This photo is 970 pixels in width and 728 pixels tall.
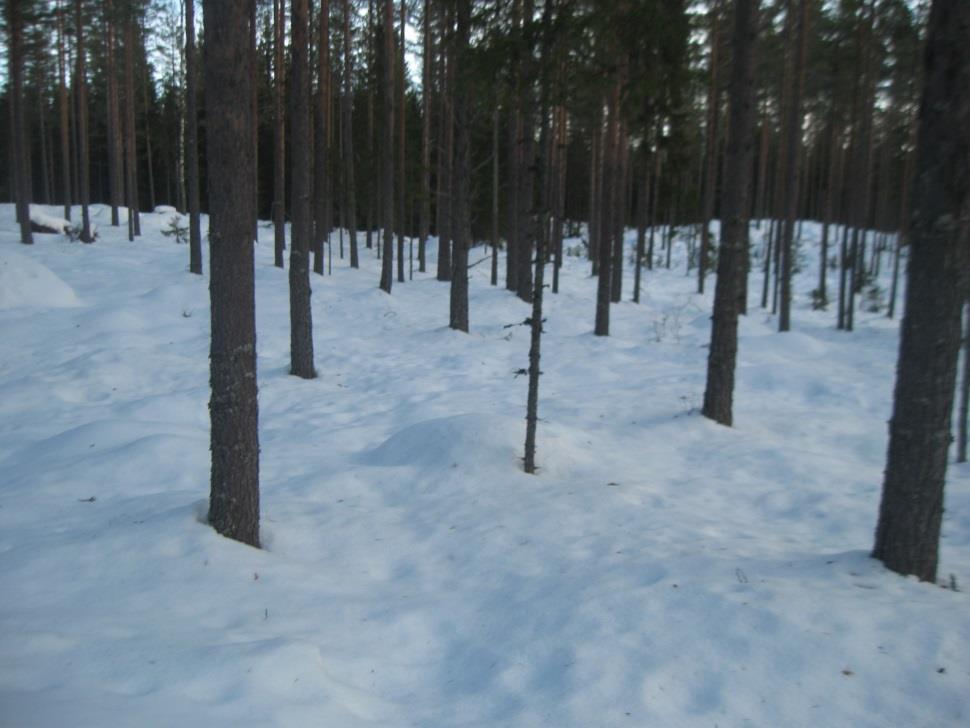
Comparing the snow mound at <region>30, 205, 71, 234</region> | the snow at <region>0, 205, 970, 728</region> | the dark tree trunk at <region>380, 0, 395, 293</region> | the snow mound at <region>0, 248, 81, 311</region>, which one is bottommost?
the snow at <region>0, 205, 970, 728</region>

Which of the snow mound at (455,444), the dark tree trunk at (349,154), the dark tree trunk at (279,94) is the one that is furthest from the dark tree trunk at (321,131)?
the snow mound at (455,444)

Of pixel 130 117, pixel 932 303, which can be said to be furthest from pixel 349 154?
pixel 932 303

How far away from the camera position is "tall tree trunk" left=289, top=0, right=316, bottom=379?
10.9 meters

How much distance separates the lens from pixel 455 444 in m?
7.92

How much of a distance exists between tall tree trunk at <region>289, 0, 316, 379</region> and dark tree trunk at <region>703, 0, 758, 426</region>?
21.5 feet

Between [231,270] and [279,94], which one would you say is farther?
[279,94]

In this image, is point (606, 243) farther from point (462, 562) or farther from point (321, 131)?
point (462, 562)

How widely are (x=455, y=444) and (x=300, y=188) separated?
5765 millimetres

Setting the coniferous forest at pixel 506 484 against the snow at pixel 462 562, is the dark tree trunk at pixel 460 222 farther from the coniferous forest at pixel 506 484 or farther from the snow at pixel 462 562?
the snow at pixel 462 562

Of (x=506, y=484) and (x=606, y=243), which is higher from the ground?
(x=606, y=243)

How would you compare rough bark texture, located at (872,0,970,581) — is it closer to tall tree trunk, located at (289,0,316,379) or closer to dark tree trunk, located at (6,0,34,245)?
tall tree trunk, located at (289,0,316,379)

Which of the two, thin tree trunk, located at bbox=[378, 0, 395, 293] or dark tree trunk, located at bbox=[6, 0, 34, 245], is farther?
dark tree trunk, located at bbox=[6, 0, 34, 245]

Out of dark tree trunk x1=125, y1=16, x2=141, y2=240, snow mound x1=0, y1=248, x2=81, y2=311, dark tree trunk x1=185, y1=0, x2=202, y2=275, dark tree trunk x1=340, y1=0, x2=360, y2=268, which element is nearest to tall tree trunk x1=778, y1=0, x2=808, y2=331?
dark tree trunk x1=340, y1=0, x2=360, y2=268

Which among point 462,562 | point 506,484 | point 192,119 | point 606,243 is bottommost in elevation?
point 462,562
